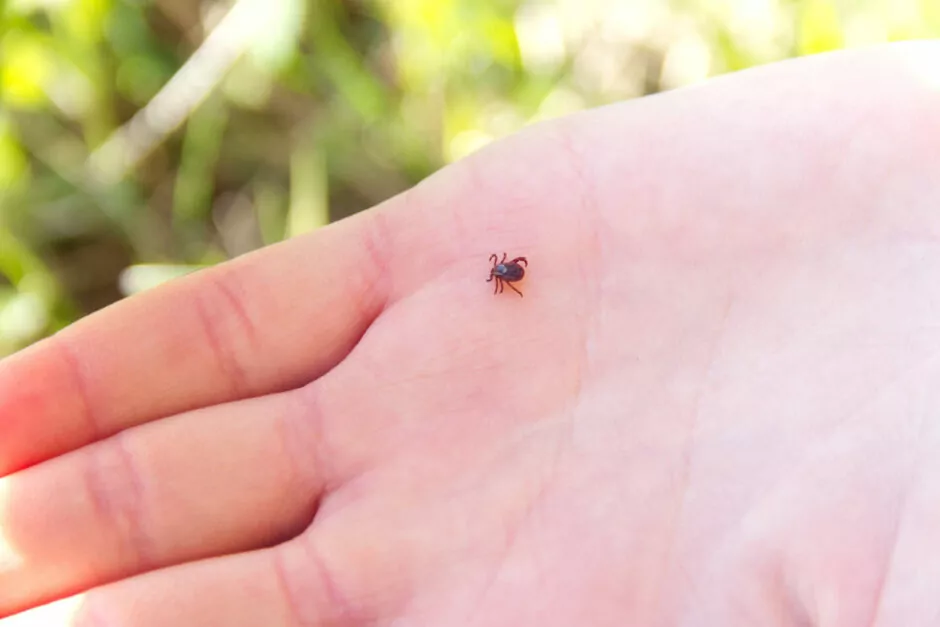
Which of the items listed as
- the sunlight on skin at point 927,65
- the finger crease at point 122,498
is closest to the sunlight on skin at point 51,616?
the finger crease at point 122,498

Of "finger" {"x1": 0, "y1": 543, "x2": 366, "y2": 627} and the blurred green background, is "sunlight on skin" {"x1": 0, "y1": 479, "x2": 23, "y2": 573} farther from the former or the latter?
the blurred green background

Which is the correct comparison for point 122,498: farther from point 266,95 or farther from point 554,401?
point 266,95

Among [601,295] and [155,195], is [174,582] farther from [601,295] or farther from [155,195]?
[155,195]

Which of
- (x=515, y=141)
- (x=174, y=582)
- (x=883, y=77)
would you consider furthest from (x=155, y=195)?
(x=883, y=77)

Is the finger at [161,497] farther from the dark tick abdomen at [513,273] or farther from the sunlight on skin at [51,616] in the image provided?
the dark tick abdomen at [513,273]

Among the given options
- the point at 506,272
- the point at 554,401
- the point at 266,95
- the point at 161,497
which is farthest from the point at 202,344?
the point at 266,95

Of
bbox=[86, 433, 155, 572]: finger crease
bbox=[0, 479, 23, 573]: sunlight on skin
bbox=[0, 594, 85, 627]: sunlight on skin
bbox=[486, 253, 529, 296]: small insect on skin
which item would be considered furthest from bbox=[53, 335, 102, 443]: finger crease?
bbox=[486, 253, 529, 296]: small insect on skin
